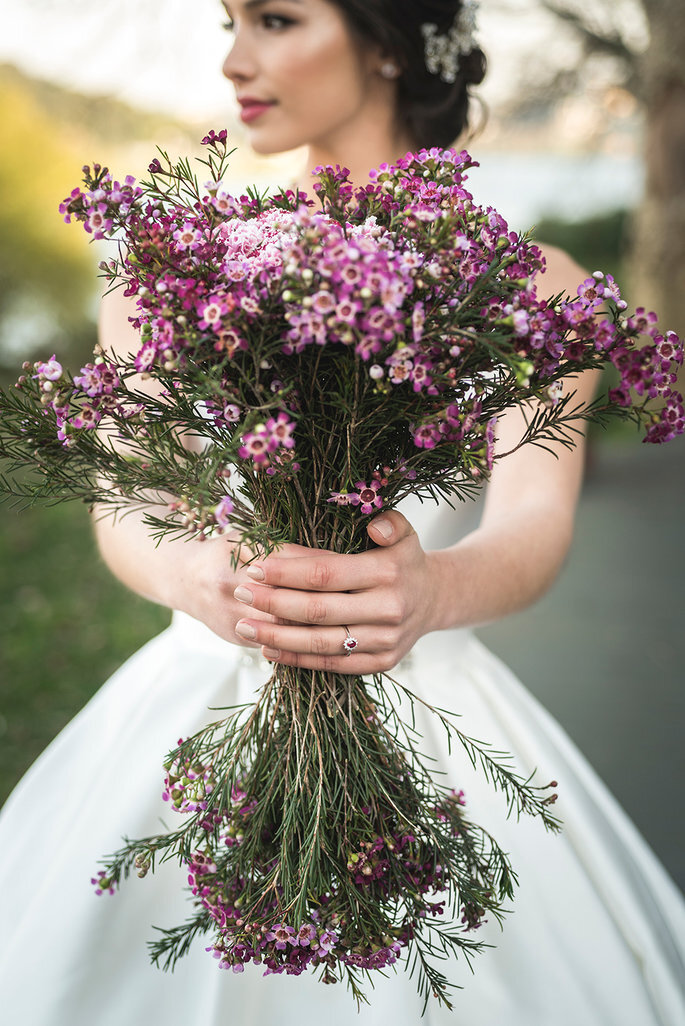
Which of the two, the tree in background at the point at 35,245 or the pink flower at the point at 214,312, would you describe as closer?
the pink flower at the point at 214,312

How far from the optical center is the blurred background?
13.9ft

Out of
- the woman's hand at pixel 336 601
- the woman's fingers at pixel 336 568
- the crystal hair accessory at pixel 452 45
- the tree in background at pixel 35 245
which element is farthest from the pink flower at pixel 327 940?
the tree in background at pixel 35 245

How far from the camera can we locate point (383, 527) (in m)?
1.08

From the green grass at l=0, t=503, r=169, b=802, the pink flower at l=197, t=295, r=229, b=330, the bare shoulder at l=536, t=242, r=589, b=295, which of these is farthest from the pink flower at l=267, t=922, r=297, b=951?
the green grass at l=0, t=503, r=169, b=802

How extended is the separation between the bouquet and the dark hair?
1.29m

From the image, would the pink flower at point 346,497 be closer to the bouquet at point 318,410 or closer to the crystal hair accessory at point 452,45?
the bouquet at point 318,410

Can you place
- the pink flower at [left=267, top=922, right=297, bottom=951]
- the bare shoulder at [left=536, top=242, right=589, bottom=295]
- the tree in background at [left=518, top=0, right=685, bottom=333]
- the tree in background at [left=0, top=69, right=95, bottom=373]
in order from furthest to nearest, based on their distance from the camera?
the tree in background at [left=0, top=69, right=95, bottom=373], the tree in background at [left=518, top=0, right=685, bottom=333], the bare shoulder at [left=536, top=242, right=589, bottom=295], the pink flower at [left=267, top=922, right=297, bottom=951]

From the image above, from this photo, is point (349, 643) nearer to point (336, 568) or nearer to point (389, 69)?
point (336, 568)

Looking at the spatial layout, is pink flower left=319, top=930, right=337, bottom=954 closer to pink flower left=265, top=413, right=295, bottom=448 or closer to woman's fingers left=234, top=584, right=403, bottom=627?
woman's fingers left=234, top=584, right=403, bottom=627

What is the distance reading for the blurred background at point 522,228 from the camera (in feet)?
13.9

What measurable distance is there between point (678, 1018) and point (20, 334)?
10.9m

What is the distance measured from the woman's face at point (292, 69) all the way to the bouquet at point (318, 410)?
3.35 feet

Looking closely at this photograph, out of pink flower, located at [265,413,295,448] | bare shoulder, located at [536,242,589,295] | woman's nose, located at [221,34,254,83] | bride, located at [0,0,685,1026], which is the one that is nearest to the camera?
pink flower, located at [265,413,295,448]

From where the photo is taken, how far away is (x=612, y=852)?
1.75 meters
